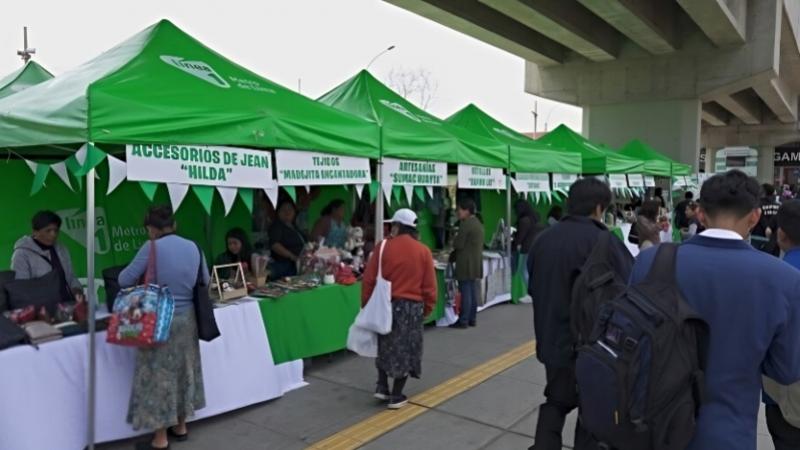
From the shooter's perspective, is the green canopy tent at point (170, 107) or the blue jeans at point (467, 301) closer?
the green canopy tent at point (170, 107)

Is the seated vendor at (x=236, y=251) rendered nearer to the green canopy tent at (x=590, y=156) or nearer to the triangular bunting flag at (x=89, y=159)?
the triangular bunting flag at (x=89, y=159)

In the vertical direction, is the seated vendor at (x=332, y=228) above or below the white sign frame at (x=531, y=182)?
below

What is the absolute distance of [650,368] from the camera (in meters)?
1.89

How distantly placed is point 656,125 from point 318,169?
881 inches

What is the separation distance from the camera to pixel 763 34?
2039cm

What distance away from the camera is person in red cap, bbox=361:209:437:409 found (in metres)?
4.73

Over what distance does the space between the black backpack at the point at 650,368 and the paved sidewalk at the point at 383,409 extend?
2.38 meters

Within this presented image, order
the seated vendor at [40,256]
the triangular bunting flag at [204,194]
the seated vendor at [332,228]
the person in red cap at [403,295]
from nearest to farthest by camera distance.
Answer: the triangular bunting flag at [204,194] < the seated vendor at [40,256] < the person in red cap at [403,295] < the seated vendor at [332,228]

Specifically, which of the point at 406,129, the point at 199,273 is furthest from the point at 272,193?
the point at 406,129

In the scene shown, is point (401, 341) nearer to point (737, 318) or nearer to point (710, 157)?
point (737, 318)

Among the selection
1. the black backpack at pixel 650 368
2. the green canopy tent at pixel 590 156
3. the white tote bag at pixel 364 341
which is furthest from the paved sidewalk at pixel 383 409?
the green canopy tent at pixel 590 156

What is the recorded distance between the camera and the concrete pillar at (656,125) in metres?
23.7

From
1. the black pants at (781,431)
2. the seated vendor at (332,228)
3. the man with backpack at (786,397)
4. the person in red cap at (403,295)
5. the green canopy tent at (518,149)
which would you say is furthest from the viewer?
the green canopy tent at (518,149)

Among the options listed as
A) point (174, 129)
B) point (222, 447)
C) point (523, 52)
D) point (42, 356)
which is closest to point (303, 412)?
point (222, 447)
